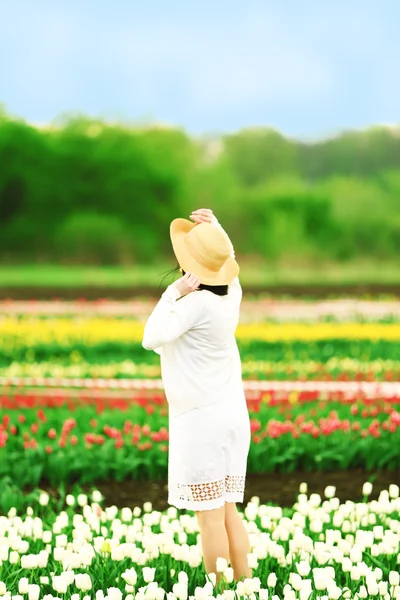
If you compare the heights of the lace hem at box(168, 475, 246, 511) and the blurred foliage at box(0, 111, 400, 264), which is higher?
the blurred foliage at box(0, 111, 400, 264)

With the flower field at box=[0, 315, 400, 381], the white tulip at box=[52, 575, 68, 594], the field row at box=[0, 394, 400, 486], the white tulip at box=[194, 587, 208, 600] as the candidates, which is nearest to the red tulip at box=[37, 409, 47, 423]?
the field row at box=[0, 394, 400, 486]

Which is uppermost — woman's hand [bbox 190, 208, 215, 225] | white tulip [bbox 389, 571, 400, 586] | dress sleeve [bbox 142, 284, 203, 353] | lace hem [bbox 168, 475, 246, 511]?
woman's hand [bbox 190, 208, 215, 225]

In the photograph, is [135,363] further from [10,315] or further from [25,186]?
[25,186]

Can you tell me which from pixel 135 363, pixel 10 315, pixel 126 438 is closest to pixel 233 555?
pixel 126 438

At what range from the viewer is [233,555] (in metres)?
3.81

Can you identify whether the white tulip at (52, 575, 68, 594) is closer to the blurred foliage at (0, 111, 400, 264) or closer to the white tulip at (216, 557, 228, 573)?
the white tulip at (216, 557, 228, 573)

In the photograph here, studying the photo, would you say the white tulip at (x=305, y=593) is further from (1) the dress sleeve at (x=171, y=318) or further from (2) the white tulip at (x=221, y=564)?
(1) the dress sleeve at (x=171, y=318)

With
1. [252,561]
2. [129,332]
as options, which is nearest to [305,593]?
[252,561]

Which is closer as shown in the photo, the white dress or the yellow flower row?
the white dress

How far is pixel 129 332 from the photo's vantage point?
44.4 feet

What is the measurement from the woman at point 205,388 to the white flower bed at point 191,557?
20cm

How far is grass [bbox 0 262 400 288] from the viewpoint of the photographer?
30000 mm

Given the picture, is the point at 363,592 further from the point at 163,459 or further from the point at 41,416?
the point at 41,416

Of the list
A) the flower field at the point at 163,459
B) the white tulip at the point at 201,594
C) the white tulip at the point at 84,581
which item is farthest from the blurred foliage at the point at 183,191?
the white tulip at the point at 201,594
